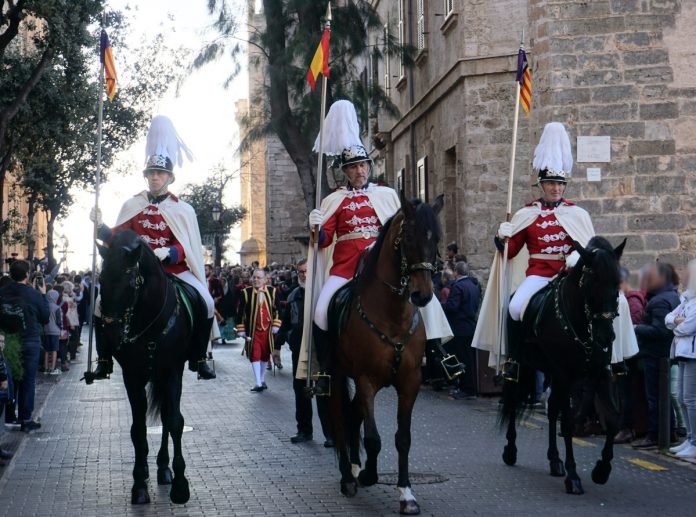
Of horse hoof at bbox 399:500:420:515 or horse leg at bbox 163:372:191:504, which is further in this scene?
horse leg at bbox 163:372:191:504

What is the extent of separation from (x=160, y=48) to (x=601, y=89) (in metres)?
22.0

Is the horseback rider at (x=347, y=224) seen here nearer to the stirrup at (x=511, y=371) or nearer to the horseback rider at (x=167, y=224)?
the horseback rider at (x=167, y=224)

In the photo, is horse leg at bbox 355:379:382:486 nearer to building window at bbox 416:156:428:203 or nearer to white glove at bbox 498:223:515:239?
white glove at bbox 498:223:515:239

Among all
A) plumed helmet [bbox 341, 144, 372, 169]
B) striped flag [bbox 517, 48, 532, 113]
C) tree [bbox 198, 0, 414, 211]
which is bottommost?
plumed helmet [bbox 341, 144, 372, 169]

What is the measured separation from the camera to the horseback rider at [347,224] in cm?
912

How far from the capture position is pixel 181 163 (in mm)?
9797

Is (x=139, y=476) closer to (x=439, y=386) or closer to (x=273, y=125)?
(x=439, y=386)

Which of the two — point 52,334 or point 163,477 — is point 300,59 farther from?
point 163,477

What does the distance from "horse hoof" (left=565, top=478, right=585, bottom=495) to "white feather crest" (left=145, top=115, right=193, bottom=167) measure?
4.12m

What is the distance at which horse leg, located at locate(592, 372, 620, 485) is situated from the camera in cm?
884

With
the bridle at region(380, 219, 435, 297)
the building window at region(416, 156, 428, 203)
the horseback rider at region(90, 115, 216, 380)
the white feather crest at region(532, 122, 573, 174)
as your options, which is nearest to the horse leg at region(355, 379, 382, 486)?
the bridle at region(380, 219, 435, 297)

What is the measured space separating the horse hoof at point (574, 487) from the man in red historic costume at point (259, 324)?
956cm

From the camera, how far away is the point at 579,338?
903 cm

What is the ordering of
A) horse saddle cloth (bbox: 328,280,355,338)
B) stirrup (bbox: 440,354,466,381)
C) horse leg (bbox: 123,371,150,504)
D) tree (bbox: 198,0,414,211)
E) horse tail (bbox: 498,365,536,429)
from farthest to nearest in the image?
tree (bbox: 198,0,414,211) < horse tail (bbox: 498,365,536,429) < stirrup (bbox: 440,354,466,381) < horse saddle cloth (bbox: 328,280,355,338) < horse leg (bbox: 123,371,150,504)
